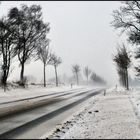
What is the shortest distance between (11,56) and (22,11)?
24.6ft

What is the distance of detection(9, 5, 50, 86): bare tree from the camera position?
111 ft

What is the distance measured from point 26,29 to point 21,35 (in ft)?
4.47

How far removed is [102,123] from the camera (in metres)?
8.85

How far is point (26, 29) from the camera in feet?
118

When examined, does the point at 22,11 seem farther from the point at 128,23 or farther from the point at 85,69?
the point at 85,69

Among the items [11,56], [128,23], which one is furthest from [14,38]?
[128,23]

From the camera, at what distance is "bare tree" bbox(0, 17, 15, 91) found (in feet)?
100

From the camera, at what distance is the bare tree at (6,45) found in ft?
100

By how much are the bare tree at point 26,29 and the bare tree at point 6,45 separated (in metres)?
1.39

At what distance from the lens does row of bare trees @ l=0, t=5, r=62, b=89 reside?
102ft

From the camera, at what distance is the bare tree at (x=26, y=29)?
33.9 metres

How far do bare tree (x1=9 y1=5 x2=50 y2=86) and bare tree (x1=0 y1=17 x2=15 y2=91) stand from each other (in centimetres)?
139

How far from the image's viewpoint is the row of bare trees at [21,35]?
1228 inches

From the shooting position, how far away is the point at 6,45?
31.7 metres
